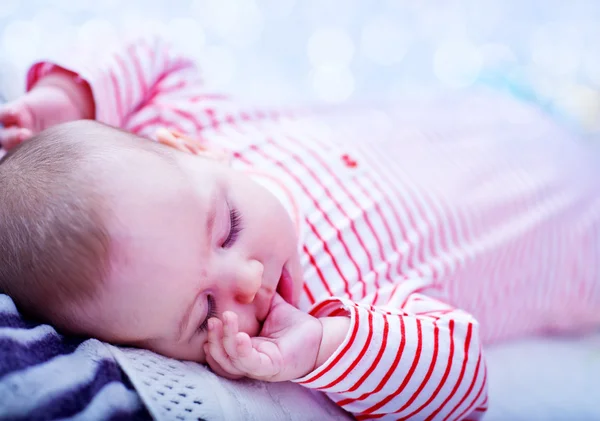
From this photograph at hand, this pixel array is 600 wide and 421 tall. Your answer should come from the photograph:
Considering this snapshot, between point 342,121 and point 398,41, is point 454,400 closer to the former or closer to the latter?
point 342,121

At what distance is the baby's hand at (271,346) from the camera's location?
0.68 metres

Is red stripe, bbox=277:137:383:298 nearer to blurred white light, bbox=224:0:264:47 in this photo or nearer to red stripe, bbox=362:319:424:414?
red stripe, bbox=362:319:424:414

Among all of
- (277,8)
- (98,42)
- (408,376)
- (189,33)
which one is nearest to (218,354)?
(408,376)

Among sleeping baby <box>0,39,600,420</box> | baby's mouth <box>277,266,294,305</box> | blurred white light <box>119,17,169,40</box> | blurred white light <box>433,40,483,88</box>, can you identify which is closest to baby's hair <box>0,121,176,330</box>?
sleeping baby <box>0,39,600,420</box>

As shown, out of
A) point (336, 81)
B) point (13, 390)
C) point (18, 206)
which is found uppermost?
point (336, 81)

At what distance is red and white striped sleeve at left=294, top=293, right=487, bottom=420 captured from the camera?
0.75m

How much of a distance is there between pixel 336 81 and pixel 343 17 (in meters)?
0.25

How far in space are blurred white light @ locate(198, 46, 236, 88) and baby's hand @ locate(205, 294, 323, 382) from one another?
3.19ft

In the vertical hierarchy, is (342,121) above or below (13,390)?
above

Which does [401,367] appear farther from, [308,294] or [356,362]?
[308,294]

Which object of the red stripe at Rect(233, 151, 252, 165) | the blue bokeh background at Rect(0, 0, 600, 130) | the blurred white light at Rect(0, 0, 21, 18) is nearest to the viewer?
the red stripe at Rect(233, 151, 252, 165)

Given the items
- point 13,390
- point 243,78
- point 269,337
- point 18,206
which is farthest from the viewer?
point 243,78

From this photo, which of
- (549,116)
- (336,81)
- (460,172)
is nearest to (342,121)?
(460,172)

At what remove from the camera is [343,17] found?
181cm
